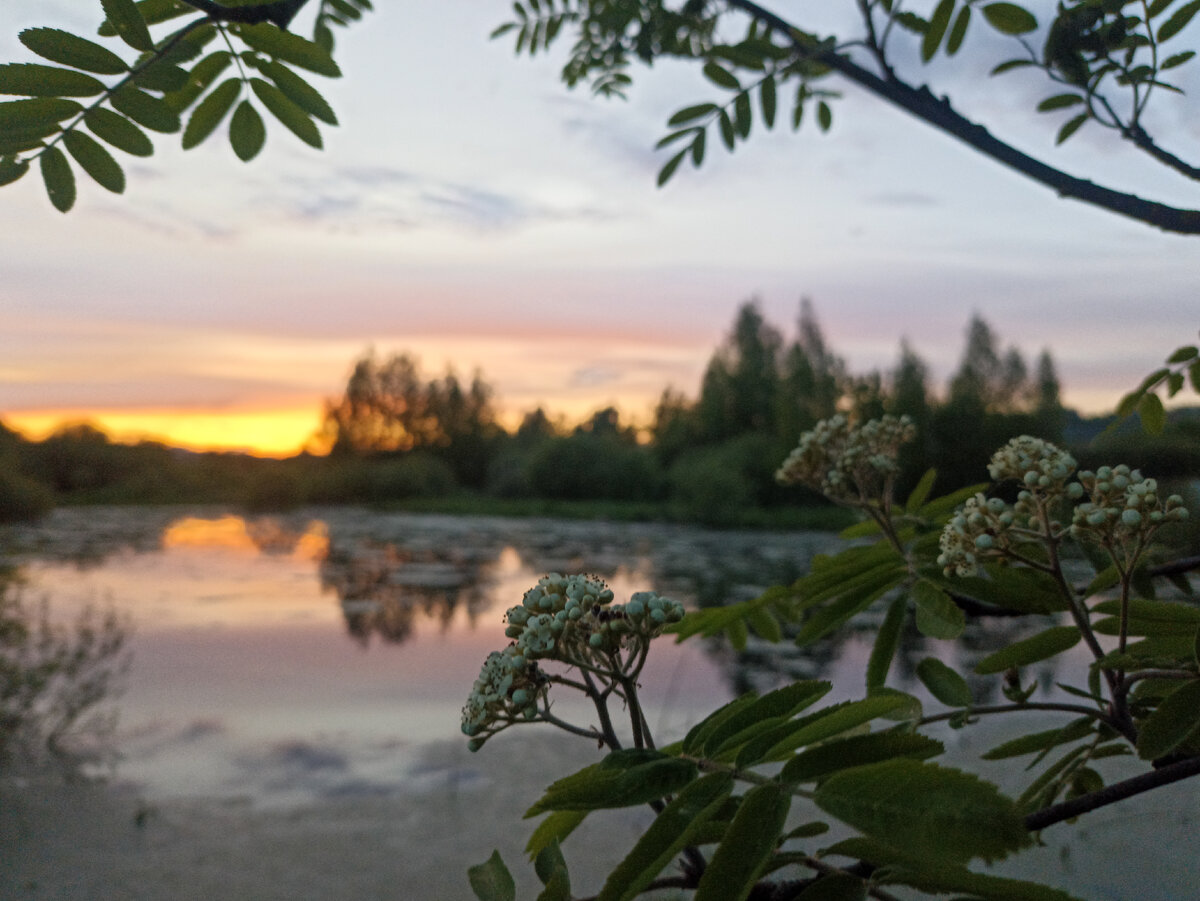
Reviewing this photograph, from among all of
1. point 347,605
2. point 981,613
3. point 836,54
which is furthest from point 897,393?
point 347,605

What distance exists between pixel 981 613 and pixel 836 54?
459 mm

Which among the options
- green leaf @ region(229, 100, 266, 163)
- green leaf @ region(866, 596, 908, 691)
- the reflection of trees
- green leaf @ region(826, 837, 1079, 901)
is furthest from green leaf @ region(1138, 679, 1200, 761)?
the reflection of trees

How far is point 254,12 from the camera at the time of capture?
1.45 ft

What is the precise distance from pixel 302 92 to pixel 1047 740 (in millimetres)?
597

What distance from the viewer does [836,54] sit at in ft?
2.17

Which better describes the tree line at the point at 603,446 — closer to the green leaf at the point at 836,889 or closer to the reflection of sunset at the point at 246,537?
the reflection of sunset at the point at 246,537

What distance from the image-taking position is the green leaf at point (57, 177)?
1.65 feet

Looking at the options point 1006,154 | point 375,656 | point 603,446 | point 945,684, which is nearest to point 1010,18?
point 1006,154

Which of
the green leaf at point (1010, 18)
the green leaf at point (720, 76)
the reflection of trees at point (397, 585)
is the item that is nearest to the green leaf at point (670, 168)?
the green leaf at point (720, 76)

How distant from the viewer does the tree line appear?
65.9 inches

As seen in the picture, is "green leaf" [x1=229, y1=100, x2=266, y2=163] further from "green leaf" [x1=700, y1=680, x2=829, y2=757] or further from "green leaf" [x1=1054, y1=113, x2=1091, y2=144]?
"green leaf" [x1=1054, y1=113, x2=1091, y2=144]

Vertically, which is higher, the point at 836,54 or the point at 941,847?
the point at 836,54

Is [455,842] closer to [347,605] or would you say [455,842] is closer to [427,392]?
[347,605]

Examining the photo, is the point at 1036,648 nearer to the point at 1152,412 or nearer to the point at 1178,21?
the point at 1152,412
